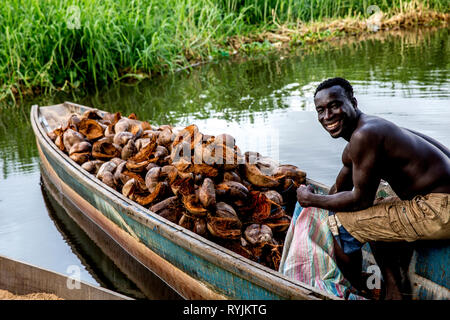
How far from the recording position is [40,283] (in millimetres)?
2510

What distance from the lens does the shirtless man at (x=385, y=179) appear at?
78.0 inches

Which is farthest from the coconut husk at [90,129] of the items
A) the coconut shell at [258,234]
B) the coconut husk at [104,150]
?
the coconut shell at [258,234]

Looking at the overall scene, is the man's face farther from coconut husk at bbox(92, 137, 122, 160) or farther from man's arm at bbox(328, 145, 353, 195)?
coconut husk at bbox(92, 137, 122, 160)

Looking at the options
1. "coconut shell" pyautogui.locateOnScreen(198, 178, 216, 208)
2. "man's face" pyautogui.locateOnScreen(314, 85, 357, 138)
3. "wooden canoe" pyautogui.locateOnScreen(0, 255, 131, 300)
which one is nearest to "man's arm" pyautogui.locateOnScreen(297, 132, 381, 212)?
"man's face" pyautogui.locateOnScreen(314, 85, 357, 138)

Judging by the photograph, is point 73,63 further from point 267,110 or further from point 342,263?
point 342,263

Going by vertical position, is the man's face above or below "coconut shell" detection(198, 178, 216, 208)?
above

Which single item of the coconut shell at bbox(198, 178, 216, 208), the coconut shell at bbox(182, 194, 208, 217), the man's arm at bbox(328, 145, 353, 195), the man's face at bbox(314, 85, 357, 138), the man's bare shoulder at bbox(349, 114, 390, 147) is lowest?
the coconut shell at bbox(182, 194, 208, 217)

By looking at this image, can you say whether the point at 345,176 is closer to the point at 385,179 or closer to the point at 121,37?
the point at 385,179

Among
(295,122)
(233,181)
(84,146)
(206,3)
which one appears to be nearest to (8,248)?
(84,146)

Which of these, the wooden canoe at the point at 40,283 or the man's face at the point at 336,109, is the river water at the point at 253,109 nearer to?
the wooden canoe at the point at 40,283

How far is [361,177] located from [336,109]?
1.08 ft

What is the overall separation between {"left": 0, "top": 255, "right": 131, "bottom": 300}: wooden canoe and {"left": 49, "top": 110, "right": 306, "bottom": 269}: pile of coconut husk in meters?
0.72

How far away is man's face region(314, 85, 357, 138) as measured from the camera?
2111 mm

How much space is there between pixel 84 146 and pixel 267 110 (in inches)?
122
